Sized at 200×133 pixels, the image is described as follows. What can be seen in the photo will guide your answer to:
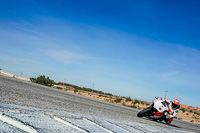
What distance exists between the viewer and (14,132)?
2035 millimetres

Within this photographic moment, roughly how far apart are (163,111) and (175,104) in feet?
2.20

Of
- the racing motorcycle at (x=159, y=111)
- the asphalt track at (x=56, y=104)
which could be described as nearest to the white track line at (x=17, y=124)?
the asphalt track at (x=56, y=104)

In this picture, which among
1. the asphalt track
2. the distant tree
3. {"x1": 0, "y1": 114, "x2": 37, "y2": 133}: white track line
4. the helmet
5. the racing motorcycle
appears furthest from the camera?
the distant tree

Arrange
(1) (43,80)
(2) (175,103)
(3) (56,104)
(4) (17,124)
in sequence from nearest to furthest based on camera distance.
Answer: (4) (17,124) < (3) (56,104) < (2) (175,103) < (1) (43,80)

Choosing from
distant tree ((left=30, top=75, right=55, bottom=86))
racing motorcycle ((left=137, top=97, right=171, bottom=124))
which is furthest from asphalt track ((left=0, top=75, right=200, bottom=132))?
distant tree ((left=30, top=75, right=55, bottom=86))

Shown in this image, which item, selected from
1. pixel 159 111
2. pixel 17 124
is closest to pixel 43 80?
pixel 159 111

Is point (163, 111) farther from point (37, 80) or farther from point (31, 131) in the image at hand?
point (37, 80)

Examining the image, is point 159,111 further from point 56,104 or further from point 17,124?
point 17,124

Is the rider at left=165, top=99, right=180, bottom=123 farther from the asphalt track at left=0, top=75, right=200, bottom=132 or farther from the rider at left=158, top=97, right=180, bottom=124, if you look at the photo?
the asphalt track at left=0, top=75, right=200, bottom=132

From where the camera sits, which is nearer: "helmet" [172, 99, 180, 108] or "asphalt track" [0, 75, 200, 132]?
"asphalt track" [0, 75, 200, 132]

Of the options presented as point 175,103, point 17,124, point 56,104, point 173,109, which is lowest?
point 56,104

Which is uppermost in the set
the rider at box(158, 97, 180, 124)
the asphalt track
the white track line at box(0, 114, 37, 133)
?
the rider at box(158, 97, 180, 124)

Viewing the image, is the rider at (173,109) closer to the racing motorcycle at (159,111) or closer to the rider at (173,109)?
the rider at (173,109)

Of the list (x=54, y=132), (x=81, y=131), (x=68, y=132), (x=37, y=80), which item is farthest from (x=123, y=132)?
(x=37, y=80)
